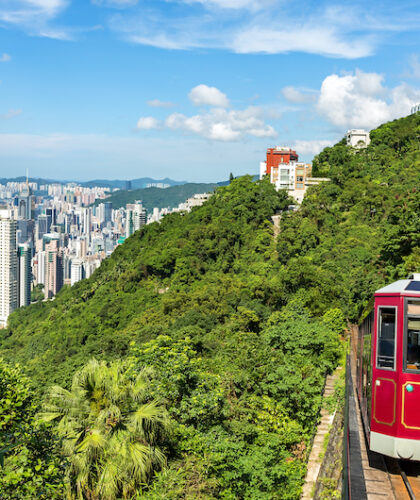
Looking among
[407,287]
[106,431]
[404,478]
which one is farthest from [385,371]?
[106,431]

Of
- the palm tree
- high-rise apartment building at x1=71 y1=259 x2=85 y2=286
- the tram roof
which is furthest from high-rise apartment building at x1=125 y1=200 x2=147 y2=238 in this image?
the tram roof

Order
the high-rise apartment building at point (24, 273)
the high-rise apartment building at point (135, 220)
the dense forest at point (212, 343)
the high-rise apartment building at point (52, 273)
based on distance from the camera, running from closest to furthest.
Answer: the dense forest at point (212, 343), the high-rise apartment building at point (24, 273), the high-rise apartment building at point (52, 273), the high-rise apartment building at point (135, 220)

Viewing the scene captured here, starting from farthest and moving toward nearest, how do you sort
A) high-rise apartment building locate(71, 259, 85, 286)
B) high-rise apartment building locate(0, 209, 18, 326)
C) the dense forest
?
high-rise apartment building locate(71, 259, 85, 286)
high-rise apartment building locate(0, 209, 18, 326)
the dense forest

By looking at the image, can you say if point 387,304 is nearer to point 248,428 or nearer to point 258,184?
point 248,428

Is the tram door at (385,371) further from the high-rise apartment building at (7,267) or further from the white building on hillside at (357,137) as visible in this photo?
the high-rise apartment building at (7,267)

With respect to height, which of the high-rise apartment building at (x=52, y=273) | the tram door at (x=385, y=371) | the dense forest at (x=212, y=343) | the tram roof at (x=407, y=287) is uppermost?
the tram roof at (x=407, y=287)

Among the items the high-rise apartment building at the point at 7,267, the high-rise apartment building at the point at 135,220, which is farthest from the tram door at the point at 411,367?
the high-rise apartment building at the point at 135,220

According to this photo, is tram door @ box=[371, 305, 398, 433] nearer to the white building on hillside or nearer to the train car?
the train car
